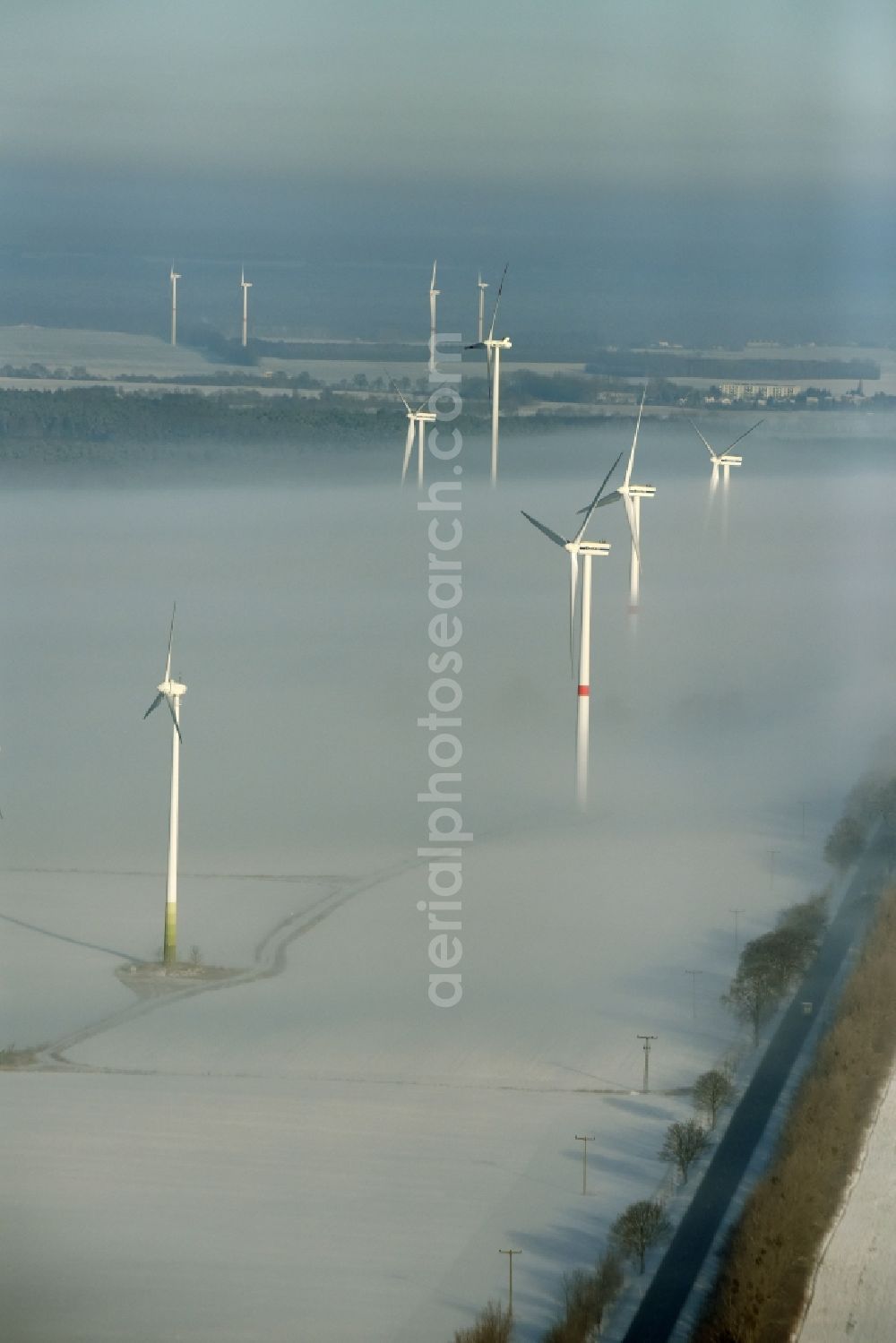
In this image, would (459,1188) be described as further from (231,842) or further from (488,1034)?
(231,842)

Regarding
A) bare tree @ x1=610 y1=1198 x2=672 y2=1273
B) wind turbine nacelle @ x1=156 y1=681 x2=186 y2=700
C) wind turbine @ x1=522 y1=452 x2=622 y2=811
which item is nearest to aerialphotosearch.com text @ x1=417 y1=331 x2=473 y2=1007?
wind turbine @ x1=522 y1=452 x2=622 y2=811

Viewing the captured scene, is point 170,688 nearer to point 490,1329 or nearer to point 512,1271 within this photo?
point 512,1271

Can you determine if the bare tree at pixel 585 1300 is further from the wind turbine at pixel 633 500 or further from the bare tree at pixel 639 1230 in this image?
the wind turbine at pixel 633 500

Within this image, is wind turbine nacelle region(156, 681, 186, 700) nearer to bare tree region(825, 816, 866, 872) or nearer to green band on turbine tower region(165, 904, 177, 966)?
green band on turbine tower region(165, 904, 177, 966)

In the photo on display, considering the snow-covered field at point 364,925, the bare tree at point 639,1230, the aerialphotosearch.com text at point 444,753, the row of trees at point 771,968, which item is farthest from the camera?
the aerialphotosearch.com text at point 444,753

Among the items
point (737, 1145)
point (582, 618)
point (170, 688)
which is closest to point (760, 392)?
point (582, 618)

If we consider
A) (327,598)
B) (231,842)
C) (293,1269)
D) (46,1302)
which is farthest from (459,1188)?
(327,598)

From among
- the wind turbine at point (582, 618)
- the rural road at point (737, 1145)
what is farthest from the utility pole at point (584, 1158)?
the wind turbine at point (582, 618)
